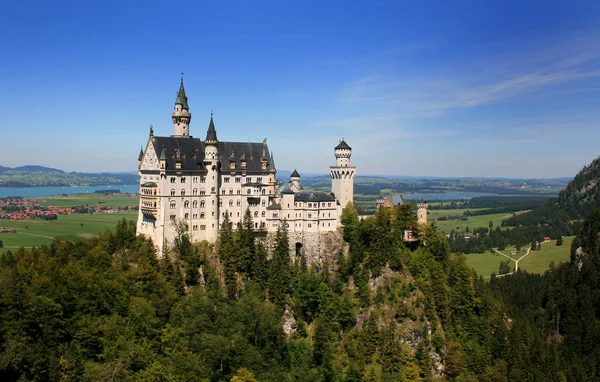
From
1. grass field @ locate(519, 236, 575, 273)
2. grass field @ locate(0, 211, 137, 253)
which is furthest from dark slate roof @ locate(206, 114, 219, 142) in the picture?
grass field @ locate(519, 236, 575, 273)

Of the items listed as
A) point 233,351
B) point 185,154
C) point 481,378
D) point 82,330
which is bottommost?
point 481,378

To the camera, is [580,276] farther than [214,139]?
Yes

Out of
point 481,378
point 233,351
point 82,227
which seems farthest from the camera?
point 82,227

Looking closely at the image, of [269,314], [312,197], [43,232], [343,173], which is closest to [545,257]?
[343,173]

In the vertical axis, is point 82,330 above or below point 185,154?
below

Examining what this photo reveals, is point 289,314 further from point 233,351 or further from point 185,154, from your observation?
point 185,154

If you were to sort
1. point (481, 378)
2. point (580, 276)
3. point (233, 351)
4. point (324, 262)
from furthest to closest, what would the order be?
point (580, 276), point (324, 262), point (481, 378), point (233, 351)

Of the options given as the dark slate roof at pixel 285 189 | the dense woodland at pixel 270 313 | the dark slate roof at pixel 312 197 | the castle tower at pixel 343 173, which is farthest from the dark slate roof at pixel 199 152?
the castle tower at pixel 343 173

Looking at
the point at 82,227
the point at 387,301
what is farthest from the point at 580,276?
the point at 82,227

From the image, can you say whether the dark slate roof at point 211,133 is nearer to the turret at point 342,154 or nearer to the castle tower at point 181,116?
the castle tower at point 181,116
